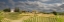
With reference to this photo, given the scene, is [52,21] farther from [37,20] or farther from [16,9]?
[16,9]

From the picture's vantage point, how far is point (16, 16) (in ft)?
52.4

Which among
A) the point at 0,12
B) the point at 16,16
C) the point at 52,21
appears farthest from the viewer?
the point at 16,16

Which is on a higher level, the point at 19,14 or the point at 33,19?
the point at 33,19

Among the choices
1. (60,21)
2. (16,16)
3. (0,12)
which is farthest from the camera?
Result: (16,16)

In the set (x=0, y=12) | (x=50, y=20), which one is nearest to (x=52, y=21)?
(x=50, y=20)

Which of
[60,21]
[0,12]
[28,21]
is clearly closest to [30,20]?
[28,21]

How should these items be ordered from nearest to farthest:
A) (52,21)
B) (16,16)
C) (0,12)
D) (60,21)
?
1. (60,21)
2. (52,21)
3. (0,12)
4. (16,16)

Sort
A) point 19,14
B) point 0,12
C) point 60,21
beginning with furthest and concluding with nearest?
1. point 19,14
2. point 0,12
3. point 60,21

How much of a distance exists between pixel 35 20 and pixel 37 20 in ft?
0.27

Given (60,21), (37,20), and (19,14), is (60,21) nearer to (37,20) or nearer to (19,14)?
(37,20)

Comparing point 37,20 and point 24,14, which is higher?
point 37,20

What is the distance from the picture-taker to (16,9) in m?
17.9

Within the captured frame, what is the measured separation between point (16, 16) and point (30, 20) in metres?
10.1

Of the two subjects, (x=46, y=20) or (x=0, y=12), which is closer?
(x=46, y=20)
